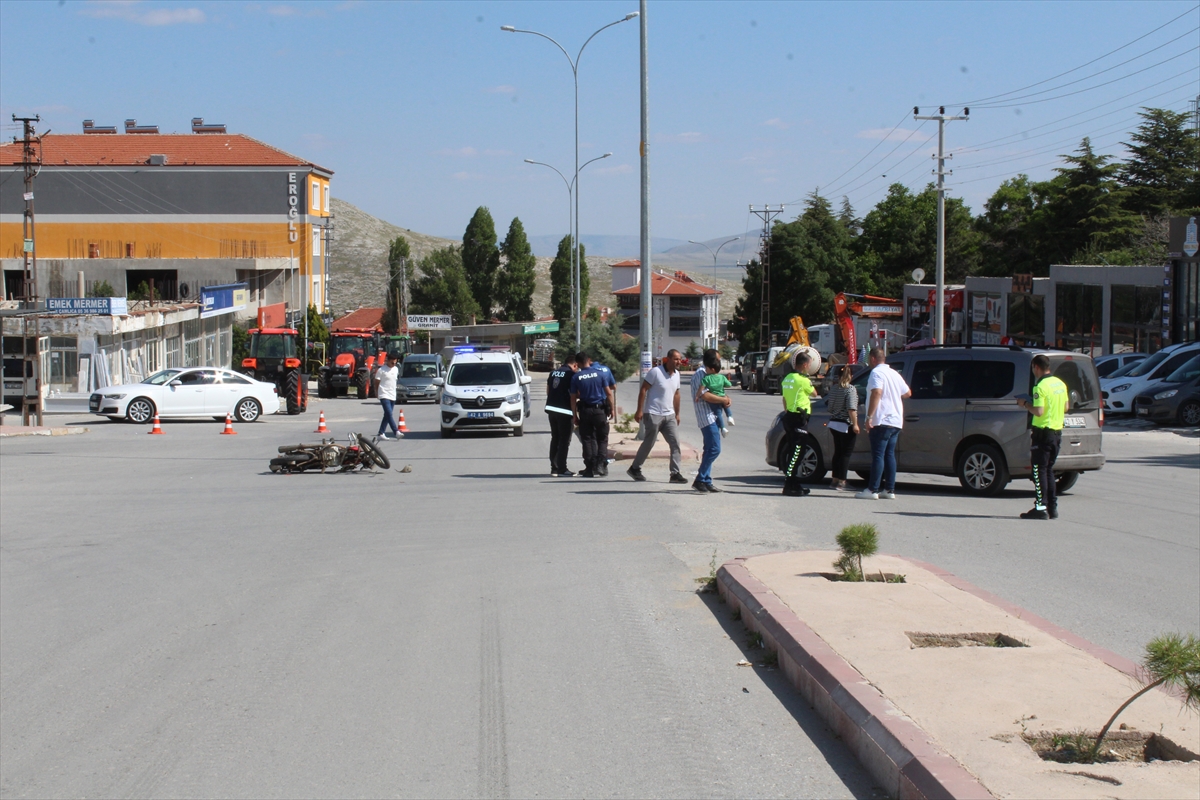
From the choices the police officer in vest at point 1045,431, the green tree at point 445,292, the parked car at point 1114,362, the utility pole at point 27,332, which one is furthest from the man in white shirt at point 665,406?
the green tree at point 445,292

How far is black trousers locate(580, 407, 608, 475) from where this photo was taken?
53.3 ft

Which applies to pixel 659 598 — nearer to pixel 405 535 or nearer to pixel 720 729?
pixel 720 729

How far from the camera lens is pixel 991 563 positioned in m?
9.89

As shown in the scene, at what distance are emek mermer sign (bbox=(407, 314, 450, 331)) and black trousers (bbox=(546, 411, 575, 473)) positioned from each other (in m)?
59.4

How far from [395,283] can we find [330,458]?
67.5 metres

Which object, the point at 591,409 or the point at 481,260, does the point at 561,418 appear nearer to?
the point at 591,409

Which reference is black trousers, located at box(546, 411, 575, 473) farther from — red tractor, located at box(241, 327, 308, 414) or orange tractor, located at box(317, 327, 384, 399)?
orange tractor, located at box(317, 327, 384, 399)

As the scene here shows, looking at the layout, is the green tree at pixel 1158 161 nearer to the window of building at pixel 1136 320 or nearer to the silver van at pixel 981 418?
the window of building at pixel 1136 320

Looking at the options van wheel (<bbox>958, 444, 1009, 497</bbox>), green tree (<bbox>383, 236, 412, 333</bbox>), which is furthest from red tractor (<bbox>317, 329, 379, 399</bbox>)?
van wheel (<bbox>958, 444, 1009, 497</bbox>)

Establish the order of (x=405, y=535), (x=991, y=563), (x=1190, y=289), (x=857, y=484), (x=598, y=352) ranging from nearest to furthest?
1. (x=991, y=563)
2. (x=405, y=535)
3. (x=857, y=484)
4. (x=598, y=352)
5. (x=1190, y=289)

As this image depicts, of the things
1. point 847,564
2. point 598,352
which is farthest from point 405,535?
point 598,352

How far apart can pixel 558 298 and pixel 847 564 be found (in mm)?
86410

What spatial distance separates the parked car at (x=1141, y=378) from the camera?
31203mm

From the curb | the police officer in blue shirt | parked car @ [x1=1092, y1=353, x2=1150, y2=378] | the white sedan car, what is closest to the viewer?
the curb
